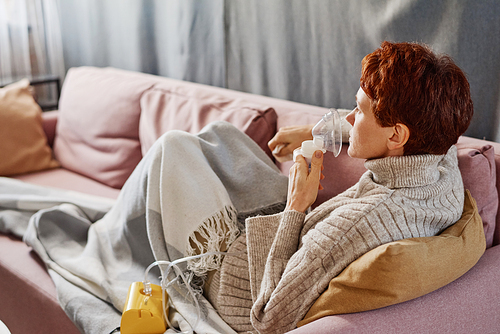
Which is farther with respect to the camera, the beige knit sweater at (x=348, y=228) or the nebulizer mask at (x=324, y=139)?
the nebulizer mask at (x=324, y=139)

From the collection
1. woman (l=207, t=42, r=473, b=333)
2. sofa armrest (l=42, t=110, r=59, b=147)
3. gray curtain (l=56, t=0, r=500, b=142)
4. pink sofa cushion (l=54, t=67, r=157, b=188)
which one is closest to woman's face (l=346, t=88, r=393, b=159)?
woman (l=207, t=42, r=473, b=333)

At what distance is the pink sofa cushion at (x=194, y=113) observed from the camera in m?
1.59

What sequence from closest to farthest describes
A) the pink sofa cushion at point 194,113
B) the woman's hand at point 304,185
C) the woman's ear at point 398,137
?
the woman's ear at point 398,137, the woman's hand at point 304,185, the pink sofa cushion at point 194,113

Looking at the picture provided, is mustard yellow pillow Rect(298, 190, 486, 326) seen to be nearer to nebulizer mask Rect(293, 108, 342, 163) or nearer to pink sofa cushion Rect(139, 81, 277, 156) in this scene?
nebulizer mask Rect(293, 108, 342, 163)

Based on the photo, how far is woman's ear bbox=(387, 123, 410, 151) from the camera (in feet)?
3.05

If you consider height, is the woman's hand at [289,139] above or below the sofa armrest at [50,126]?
above

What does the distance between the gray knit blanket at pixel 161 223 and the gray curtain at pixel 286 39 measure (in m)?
0.51

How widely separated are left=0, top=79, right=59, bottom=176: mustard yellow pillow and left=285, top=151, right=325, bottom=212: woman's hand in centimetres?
156

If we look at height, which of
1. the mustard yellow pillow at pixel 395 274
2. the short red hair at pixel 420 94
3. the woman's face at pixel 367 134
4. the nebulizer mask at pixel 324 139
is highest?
the short red hair at pixel 420 94

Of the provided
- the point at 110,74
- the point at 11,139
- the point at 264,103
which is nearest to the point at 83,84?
the point at 110,74

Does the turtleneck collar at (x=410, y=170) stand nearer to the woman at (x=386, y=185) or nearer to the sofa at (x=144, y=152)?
the woman at (x=386, y=185)

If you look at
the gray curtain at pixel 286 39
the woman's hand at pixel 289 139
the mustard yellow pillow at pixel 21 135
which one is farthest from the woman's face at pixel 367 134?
the mustard yellow pillow at pixel 21 135

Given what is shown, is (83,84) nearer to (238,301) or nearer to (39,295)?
(39,295)

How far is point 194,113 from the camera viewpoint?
176cm
